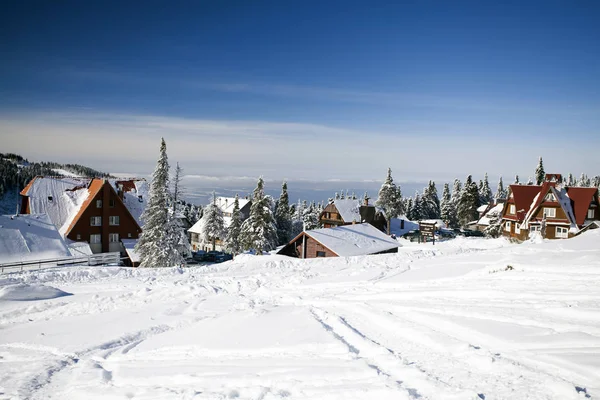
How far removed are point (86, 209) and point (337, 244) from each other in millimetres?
29528

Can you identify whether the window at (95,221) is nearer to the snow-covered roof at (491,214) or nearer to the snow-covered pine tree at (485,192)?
the snow-covered roof at (491,214)

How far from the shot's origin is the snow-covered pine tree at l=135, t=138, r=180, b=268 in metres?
33.6

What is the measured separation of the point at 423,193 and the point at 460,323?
9614 cm

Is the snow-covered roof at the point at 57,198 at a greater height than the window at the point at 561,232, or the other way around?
→ the snow-covered roof at the point at 57,198

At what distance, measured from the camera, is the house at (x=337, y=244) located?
112 ft

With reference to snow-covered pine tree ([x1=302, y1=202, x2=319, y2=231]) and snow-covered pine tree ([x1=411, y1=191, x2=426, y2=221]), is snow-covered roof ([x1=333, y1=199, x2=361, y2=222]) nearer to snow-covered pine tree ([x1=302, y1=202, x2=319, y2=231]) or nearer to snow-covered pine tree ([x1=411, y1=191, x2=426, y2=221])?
snow-covered pine tree ([x1=302, y1=202, x2=319, y2=231])

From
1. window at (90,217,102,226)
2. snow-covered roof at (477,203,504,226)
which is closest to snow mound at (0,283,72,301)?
window at (90,217,102,226)

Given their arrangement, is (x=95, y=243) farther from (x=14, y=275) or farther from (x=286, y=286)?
(x=286, y=286)

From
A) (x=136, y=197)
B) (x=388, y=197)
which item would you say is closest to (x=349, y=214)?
(x=388, y=197)

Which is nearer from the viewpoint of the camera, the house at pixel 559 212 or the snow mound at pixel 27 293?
the snow mound at pixel 27 293

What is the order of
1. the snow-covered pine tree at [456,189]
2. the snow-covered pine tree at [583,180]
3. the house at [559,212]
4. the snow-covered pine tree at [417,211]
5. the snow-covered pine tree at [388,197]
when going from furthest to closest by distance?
1. the snow-covered pine tree at [583,180]
2. the snow-covered pine tree at [417,211]
3. the snow-covered pine tree at [456,189]
4. the snow-covered pine tree at [388,197]
5. the house at [559,212]

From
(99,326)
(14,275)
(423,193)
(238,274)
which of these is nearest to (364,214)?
(423,193)

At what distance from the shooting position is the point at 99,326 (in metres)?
11.7

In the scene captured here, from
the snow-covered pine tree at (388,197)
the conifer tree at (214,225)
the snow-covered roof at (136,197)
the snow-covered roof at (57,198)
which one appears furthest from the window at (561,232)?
the snow-covered roof at (57,198)
